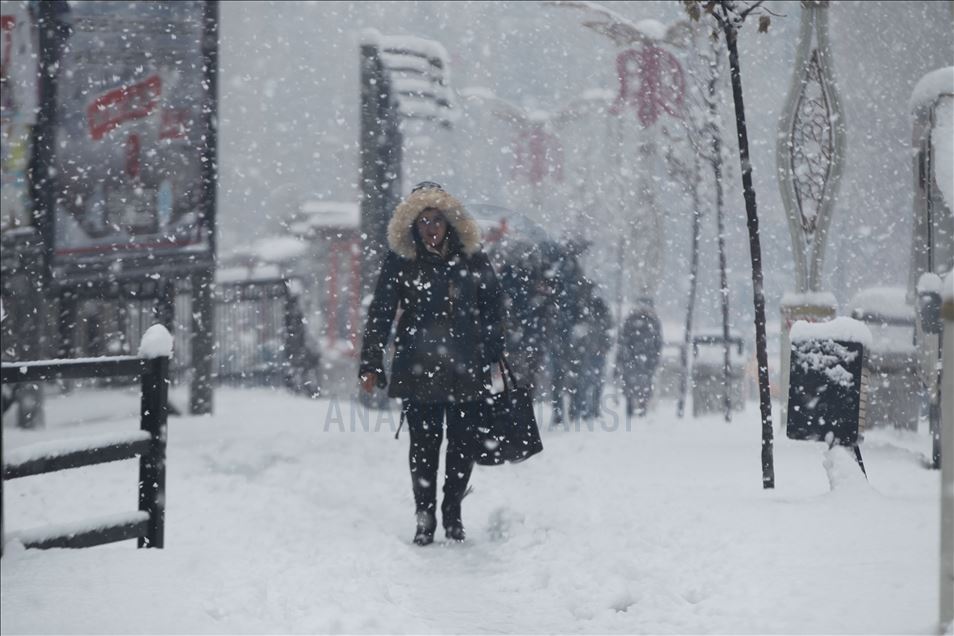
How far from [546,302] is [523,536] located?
201 inches

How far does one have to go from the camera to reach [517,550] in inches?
184

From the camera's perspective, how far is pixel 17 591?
2.92 metres

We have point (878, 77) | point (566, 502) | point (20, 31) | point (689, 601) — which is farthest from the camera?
point (878, 77)

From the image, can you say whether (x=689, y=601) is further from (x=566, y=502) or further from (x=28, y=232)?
(x=28, y=232)

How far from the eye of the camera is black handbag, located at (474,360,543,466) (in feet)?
15.9

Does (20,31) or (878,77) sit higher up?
(878,77)

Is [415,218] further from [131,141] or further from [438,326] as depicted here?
[131,141]

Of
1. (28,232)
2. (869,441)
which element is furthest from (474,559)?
(28,232)

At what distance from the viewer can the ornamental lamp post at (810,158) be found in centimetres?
704

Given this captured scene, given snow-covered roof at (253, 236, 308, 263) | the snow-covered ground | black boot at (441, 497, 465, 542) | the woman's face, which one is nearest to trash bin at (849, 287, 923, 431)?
the snow-covered ground

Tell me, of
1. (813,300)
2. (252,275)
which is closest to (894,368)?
(813,300)

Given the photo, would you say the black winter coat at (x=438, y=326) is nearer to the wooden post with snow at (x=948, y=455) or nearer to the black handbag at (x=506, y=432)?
the black handbag at (x=506, y=432)

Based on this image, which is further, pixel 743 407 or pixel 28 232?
pixel 743 407

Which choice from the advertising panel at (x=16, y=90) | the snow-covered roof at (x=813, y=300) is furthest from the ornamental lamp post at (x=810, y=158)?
the advertising panel at (x=16, y=90)
